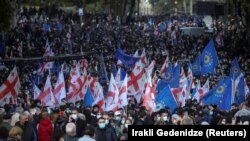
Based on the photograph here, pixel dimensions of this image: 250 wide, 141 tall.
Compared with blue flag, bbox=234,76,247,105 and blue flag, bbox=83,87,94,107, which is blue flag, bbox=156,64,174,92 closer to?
blue flag, bbox=234,76,247,105

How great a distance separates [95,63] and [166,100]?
38.5 feet

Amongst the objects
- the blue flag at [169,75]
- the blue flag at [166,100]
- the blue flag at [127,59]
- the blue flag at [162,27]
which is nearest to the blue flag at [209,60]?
A: the blue flag at [169,75]

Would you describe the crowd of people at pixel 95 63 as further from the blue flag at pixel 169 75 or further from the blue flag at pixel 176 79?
the blue flag at pixel 176 79

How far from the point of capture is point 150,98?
19047 millimetres

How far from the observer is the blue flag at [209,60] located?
2708 centimetres

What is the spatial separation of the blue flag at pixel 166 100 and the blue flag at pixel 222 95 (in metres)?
1.32

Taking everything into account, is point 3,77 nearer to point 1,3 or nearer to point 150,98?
point 1,3

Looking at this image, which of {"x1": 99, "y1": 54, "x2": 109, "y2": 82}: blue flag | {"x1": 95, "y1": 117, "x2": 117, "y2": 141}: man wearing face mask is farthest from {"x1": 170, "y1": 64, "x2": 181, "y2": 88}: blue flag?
{"x1": 95, "y1": 117, "x2": 117, "y2": 141}: man wearing face mask

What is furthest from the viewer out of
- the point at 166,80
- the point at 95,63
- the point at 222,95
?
the point at 95,63

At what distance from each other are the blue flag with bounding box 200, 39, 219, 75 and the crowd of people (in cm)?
39

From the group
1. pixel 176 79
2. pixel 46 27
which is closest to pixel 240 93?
pixel 176 79

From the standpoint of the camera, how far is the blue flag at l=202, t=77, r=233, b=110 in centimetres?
2042

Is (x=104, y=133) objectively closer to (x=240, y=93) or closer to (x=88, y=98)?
(x=88, y=98)

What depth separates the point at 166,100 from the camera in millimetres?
20156
